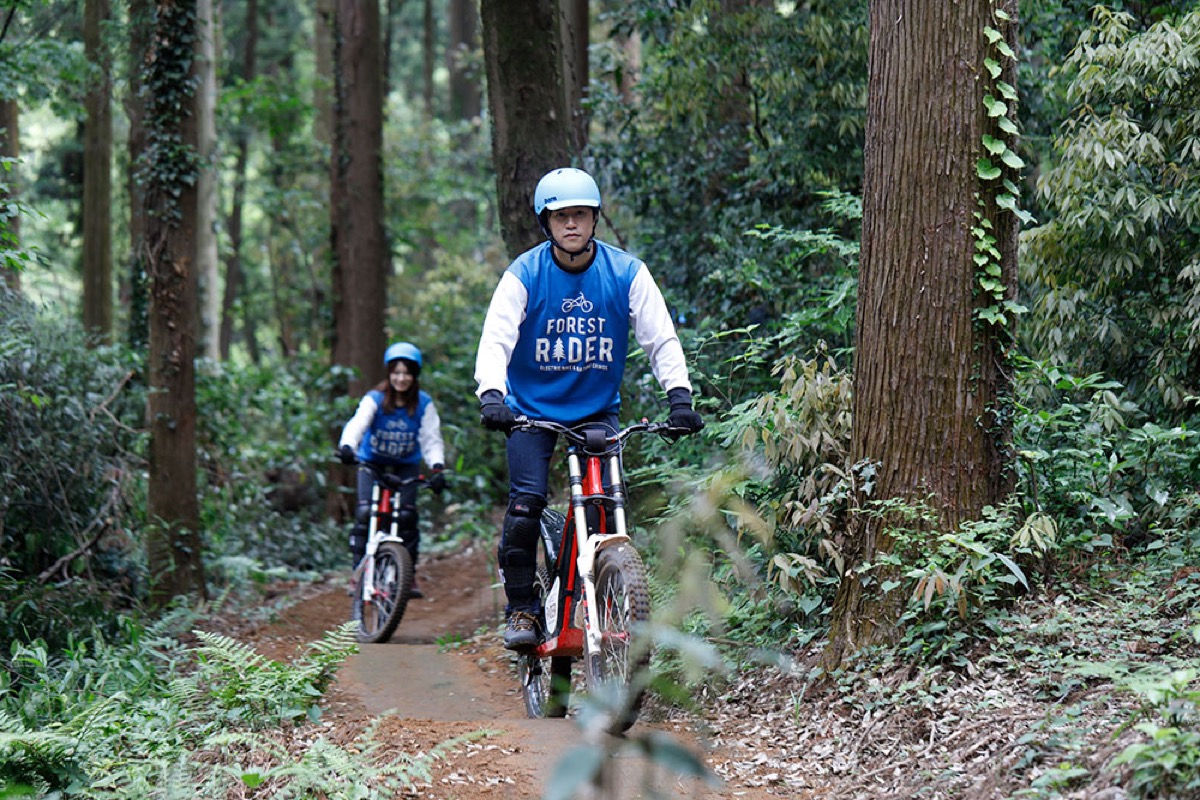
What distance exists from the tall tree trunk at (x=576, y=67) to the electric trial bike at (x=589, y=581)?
20.1ft

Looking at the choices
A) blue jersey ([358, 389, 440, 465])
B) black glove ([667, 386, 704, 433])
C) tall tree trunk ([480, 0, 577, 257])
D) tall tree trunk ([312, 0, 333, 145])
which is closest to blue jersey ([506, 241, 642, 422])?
black glove ([667, 386, 704, 433])

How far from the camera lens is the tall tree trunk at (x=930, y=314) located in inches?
211

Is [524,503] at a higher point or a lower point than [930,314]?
lower

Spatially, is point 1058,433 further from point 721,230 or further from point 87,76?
point 87,76

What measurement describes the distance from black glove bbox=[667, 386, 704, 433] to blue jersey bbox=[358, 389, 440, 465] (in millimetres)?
4697

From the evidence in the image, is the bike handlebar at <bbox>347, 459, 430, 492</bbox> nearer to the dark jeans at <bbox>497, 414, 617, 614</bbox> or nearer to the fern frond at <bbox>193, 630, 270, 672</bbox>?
the fern frond at <bbox>193, 630, 270, 672</bbox>

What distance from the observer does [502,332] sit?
556 centimetres

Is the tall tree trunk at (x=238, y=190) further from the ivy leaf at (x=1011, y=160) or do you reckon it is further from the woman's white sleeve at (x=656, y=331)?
the ivy leaf at (x=1011, y=160)

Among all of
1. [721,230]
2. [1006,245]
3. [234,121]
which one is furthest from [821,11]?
[234,121]

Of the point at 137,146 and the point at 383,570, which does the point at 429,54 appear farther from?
the point at 383,570

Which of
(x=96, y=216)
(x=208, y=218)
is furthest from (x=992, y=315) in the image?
(x=96, y=216)

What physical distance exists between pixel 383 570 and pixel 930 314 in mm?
5607

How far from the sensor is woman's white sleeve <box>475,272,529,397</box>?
5461 millimetres

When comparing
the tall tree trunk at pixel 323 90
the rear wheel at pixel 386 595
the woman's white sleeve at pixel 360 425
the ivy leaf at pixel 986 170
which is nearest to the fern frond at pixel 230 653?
the rear wheel at pixel 386 595
